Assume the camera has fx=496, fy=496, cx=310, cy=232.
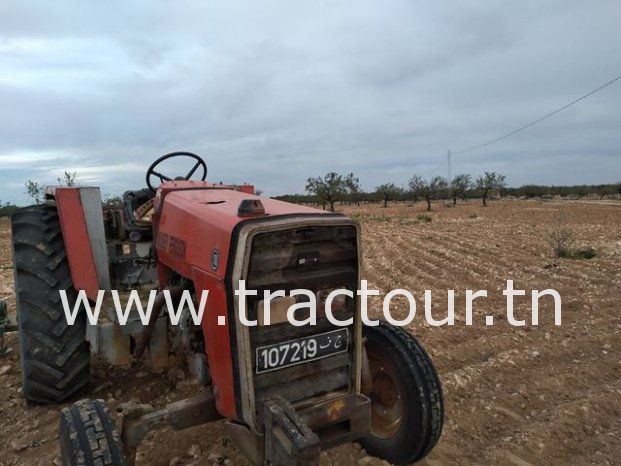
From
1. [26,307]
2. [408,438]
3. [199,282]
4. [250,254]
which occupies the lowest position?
[408,438]

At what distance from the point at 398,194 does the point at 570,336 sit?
50.0 meters

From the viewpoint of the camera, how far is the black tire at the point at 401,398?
2.70 m

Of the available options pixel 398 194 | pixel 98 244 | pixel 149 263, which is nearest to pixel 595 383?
pixel 149 263

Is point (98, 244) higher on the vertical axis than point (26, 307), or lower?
higher

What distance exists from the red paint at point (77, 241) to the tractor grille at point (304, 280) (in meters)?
1.64

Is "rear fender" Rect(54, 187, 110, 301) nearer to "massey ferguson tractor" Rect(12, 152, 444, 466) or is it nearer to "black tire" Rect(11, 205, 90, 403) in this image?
"massey ferguson tractor" Rect(12, 152, 444, 466)

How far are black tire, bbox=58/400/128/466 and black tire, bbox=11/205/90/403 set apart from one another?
1.22m

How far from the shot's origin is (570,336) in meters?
4.90

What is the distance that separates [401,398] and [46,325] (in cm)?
236

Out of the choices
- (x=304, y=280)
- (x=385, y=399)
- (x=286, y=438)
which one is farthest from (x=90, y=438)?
(x=385, y=399)

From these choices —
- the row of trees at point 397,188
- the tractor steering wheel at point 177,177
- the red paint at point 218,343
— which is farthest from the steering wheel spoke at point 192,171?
the row of trees at point 397,188

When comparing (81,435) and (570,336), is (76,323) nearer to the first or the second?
(81,435)

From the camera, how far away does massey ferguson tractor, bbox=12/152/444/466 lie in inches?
85.0

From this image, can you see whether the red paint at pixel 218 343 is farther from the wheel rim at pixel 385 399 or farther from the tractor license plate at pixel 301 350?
the wheel rim at pixel 385 399
